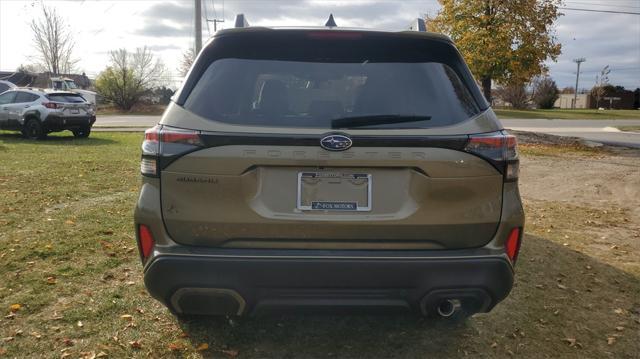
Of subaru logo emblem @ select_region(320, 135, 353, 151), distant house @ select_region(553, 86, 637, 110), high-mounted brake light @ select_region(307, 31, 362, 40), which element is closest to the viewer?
subaru logo emblem @ select_region(320, 135, 353, 151)

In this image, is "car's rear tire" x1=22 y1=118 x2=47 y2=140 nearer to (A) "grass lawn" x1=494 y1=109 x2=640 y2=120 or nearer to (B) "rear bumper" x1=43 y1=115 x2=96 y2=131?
(B) "rear bumper" x1=43 y1=115 x2=96 y2=131

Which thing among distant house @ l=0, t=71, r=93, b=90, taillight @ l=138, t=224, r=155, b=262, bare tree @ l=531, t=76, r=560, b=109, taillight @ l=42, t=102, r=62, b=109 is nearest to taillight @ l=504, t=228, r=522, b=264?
taillight @ l=138, t=224, r=155, b=262

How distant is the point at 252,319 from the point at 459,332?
1.41 m

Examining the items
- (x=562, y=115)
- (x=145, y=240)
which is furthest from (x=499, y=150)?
(x=562, y=115)

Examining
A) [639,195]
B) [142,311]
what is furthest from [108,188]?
[639,195]

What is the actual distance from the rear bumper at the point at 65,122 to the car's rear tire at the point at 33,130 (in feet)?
0.82

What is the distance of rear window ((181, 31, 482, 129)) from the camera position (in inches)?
103

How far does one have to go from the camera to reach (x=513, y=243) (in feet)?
9.00

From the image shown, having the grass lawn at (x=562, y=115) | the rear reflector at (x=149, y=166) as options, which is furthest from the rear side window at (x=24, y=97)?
the grass lawn at (x=562, y=115)

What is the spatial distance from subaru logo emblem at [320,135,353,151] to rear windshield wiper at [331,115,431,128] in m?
0.09

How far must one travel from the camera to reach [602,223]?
6.57 meters

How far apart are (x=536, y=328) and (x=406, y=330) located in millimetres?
928

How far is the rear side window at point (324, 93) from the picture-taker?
103 inches

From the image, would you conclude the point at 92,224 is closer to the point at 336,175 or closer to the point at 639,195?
the point at 336,175
